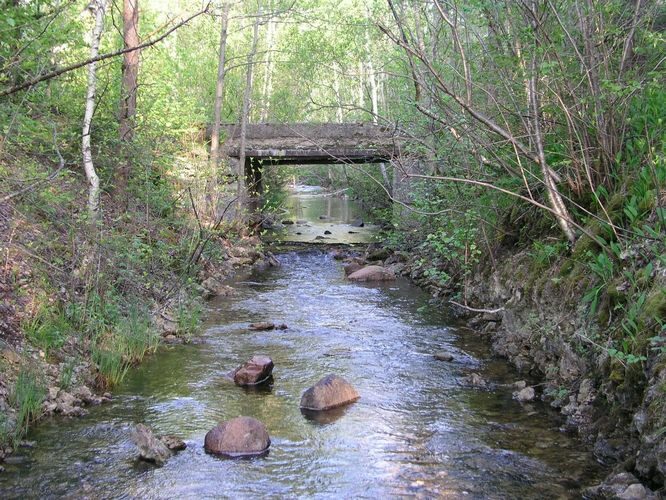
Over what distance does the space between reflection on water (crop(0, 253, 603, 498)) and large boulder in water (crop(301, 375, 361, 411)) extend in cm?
11

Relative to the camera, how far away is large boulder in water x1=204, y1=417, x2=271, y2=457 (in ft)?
18.3

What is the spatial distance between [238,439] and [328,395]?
1322 mm

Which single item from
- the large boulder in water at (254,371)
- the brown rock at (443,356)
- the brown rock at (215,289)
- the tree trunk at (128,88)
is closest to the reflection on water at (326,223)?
the brown rock at (215,289)

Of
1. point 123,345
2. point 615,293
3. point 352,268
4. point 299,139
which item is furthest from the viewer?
point 299,139

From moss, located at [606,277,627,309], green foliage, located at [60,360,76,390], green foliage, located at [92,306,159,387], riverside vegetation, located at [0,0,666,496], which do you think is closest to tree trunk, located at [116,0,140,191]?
riverside vegetation, located at [0,0,666,496]

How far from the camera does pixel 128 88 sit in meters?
12.0

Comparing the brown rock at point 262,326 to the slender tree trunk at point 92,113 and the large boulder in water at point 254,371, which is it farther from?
the slender tree trunk at point 92,113

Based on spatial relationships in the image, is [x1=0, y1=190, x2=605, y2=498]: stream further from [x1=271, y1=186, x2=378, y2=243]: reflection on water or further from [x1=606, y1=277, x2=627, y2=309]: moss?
[x1=271, y1=186, x2=378, y2=243]: reflection on water

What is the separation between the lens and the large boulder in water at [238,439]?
18.3 feet

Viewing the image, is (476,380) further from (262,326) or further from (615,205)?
(262,326)

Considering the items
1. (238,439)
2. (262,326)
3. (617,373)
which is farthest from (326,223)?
(617,373)

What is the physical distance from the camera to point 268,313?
10734 millimetres

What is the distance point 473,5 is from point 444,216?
18.4 feet

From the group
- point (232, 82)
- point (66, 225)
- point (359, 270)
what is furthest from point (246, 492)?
point (232, 82)
